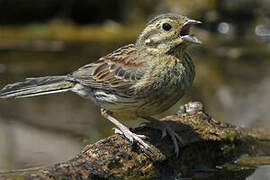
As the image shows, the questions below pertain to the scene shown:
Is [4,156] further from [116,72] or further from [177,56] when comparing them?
[177,56]

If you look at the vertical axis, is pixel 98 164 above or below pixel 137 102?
below

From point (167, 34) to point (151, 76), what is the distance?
41cm

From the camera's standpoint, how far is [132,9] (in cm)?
1210

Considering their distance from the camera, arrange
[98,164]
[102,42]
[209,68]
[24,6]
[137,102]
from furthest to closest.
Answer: [24,6]
[102,42]
[209,68]
[137,102]
[98,164]

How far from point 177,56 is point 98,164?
1364mm

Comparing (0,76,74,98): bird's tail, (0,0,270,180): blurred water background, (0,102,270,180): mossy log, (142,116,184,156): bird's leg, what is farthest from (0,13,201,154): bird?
(0,0,270,180): blurred water background

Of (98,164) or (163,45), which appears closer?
(98,164)

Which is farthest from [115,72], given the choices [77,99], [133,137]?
[77,99]

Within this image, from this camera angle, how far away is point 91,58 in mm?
9625

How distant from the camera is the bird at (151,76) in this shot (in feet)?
16.3

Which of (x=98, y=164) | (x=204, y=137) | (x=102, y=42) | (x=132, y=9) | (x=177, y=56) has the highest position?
(x=132, y=9)

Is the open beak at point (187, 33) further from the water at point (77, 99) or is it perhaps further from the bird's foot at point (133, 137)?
the water at point (77, 99)

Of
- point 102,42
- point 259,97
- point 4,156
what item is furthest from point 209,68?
point 4,156

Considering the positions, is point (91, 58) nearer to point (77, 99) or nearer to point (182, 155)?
point (77, 99)
